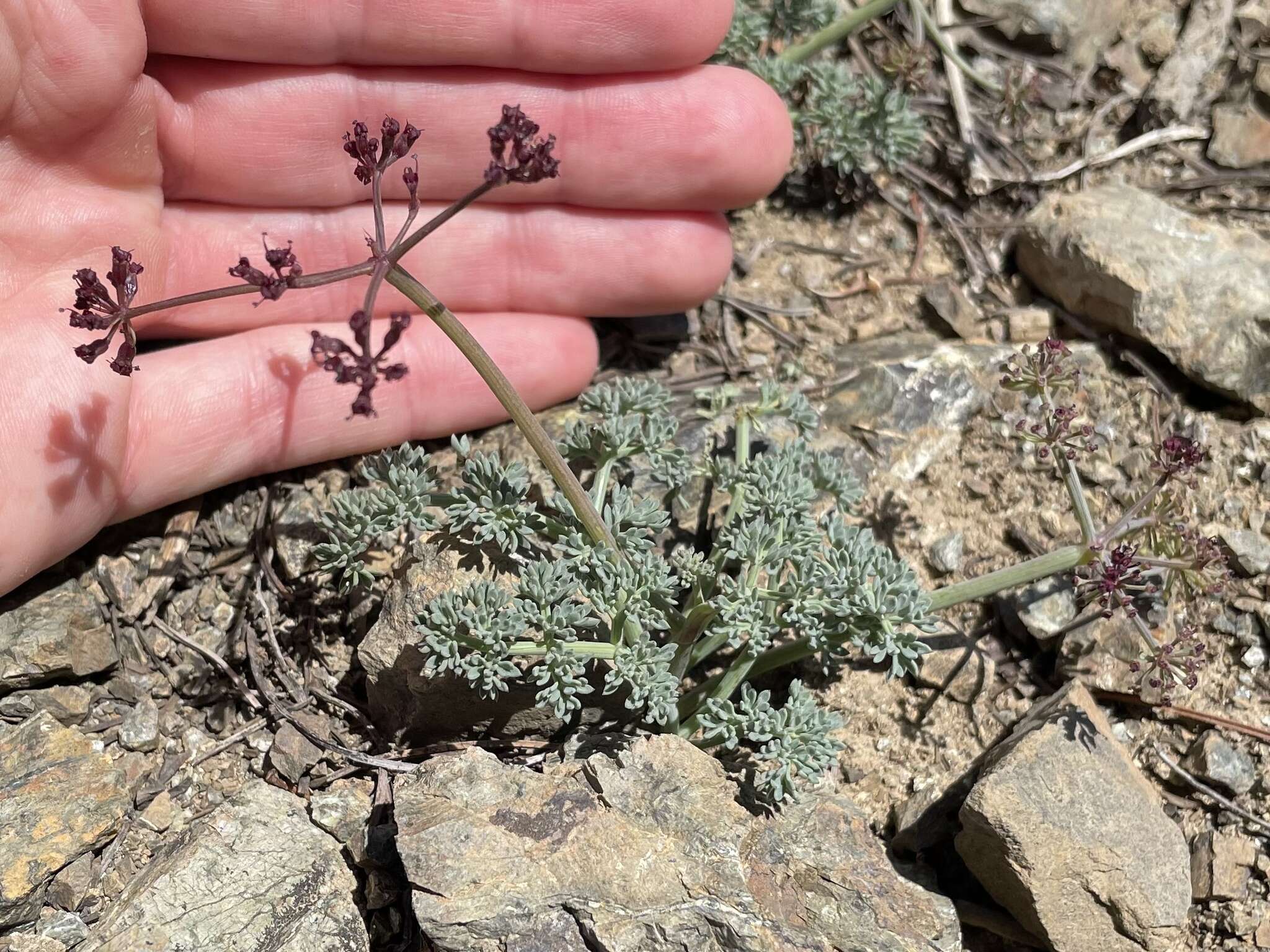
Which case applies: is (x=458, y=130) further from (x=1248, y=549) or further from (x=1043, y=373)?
(x=1248, y=549)

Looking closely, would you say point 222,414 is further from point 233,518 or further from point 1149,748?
point 1149,748

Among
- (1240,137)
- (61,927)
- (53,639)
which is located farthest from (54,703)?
(1240,137)

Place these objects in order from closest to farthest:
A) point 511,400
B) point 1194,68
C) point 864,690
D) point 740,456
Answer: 1. point 511,400
2. point 740,456
3. point 864,690
4. point 1194,68

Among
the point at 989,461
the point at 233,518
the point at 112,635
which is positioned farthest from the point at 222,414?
the point at 989,461

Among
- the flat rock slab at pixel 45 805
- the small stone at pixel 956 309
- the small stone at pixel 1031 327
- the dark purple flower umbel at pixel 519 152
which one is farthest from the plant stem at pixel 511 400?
the small stone at pixel 1031 327

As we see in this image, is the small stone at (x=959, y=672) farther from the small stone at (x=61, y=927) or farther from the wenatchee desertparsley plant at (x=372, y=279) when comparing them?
the small stone at (x=61, y=927)

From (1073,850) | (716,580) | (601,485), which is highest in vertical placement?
(601,485)

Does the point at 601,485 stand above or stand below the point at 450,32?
below
